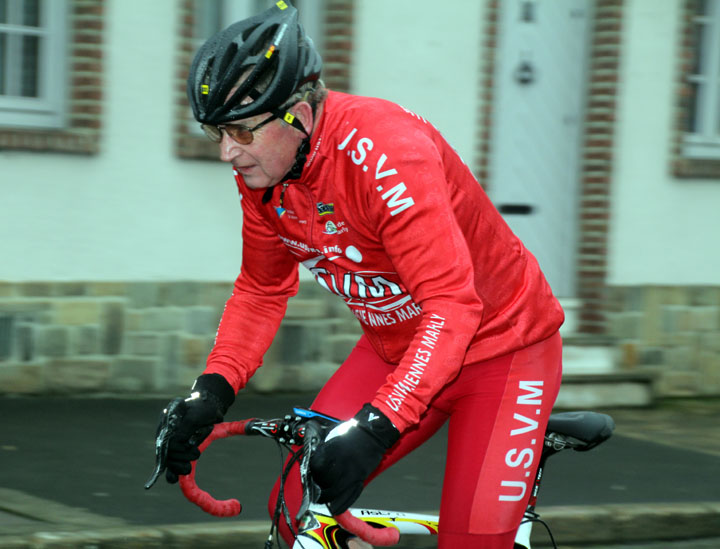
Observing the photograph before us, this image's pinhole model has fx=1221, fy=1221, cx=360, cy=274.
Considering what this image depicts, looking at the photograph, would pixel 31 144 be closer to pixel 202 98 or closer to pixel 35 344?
pixel 35 344

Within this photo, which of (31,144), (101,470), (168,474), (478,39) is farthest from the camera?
(478,39)

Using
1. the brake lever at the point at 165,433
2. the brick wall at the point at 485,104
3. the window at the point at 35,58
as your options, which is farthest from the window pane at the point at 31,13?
the brake lever at the point at 165,433

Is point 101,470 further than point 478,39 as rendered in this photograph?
No

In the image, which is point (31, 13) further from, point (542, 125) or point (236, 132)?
point (236, 132)

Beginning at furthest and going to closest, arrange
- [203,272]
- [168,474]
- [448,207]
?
[203,272], [168,474], [448,207]

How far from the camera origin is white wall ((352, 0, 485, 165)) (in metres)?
8.85

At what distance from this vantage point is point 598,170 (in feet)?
31.7

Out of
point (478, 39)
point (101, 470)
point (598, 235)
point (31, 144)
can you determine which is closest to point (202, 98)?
point (101, 470)

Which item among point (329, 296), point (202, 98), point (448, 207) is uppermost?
point (202, 98)

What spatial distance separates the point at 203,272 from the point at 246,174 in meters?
5.49

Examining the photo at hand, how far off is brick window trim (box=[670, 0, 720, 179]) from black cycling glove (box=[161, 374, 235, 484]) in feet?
24.4

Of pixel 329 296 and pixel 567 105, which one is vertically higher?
pixel 567 105

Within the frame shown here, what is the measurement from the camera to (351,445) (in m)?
2.64

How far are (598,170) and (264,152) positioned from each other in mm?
6992
